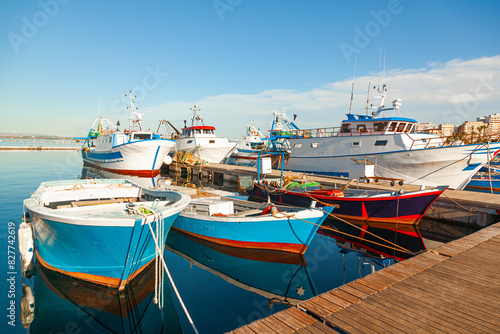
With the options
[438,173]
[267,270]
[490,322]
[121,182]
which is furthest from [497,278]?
[438,173]

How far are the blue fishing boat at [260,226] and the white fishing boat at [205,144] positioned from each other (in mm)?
24447

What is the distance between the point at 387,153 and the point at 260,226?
533 inches

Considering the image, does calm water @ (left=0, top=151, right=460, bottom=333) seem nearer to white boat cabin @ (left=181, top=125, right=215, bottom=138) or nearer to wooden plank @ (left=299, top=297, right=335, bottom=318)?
wooden plank @ (left=299, top=297, right=335, bottom=318)

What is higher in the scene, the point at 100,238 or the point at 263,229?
the point at 100,238

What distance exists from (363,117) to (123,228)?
801 inches

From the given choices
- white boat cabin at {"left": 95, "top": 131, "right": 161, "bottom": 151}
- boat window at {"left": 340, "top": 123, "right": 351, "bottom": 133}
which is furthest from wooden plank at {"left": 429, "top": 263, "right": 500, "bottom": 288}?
white boat cabin at {"left": 95, "top": 131, "right": 161, "bottom": 151}

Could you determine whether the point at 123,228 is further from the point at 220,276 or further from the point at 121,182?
the point at 121,182

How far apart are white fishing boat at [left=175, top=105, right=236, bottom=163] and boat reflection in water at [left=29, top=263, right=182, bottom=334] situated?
27.4m

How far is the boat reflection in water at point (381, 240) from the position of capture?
34.5ft

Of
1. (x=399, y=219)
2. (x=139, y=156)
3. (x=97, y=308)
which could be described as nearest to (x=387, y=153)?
(x=399, y=219)

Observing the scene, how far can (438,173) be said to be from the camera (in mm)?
17281

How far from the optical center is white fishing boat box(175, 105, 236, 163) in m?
34.8

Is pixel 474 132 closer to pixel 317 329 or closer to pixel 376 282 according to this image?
pixel 376 282

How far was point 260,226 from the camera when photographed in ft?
30.5
